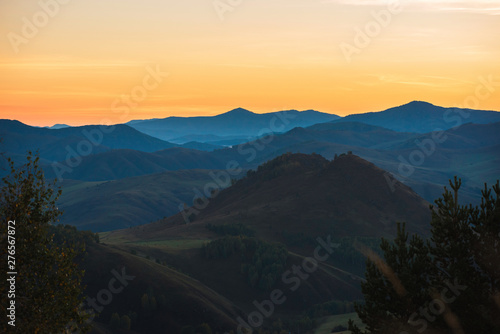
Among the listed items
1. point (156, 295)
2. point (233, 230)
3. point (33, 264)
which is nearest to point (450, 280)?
point (33, 264)

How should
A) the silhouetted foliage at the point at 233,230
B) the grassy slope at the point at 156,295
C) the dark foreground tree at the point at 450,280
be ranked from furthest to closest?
the silhouetted foliage at the point at 233,230, the grassy slope at the point at 156,295, the dark foreground tree at the point at 450,280

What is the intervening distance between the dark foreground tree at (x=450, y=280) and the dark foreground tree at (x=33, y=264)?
18.4 m

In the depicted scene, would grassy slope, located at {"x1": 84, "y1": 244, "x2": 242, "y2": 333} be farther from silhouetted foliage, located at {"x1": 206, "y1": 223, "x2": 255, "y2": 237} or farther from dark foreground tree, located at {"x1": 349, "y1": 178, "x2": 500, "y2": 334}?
dark foreground tree, located at {"x1": 349, "y1": 178, "x2": 500, "y2": 334}

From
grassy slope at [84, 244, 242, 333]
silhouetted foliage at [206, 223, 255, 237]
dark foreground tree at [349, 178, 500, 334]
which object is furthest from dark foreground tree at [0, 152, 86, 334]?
silhouetted foliage at [206, 223, 255, 237]

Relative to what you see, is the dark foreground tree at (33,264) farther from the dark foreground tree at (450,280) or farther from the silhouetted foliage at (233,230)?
the silhouetted foliage at (233,230)

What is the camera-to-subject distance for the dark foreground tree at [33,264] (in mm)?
27109

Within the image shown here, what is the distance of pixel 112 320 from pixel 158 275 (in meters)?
18.9

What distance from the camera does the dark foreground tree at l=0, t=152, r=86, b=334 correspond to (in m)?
27.1

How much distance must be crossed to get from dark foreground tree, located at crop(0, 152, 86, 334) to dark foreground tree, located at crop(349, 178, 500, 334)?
A: 60.2 ft

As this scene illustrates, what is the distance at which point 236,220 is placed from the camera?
190500 millimetres

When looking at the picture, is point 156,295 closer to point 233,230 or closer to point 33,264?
point 233,230

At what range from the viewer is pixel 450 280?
103ft

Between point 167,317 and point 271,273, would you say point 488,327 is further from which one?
point 271,273

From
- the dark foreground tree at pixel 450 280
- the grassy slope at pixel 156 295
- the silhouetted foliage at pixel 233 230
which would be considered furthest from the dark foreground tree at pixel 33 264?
the silhouetted foliage at pixel 233 230
